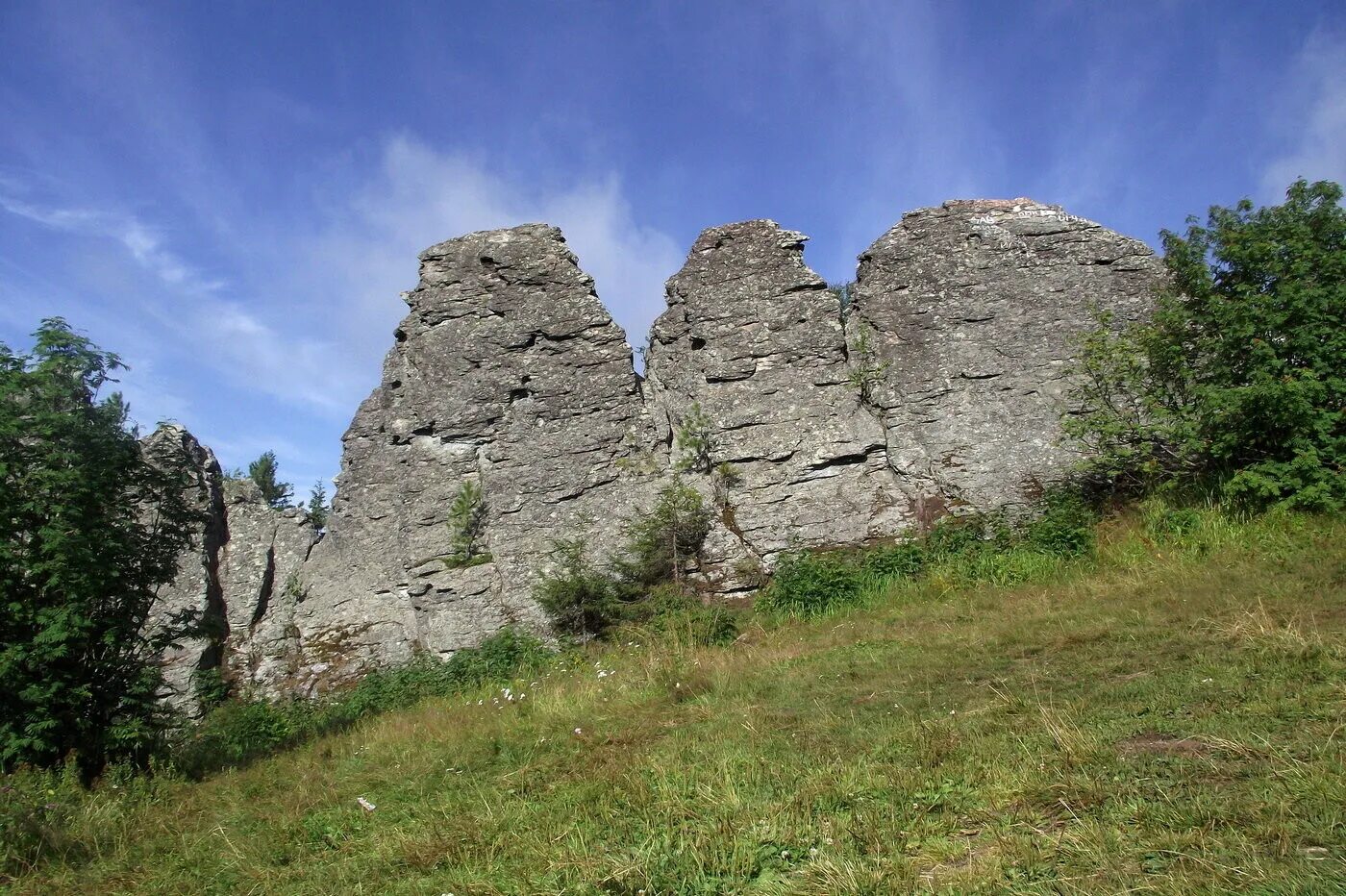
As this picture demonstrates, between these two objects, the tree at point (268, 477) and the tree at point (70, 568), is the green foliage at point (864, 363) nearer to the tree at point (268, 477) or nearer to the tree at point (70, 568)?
the tree at point (70, 568)

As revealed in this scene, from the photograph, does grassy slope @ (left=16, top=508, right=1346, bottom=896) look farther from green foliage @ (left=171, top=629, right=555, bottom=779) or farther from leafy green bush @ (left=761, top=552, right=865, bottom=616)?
leafy green bush @ (left=761, top=552, right=865, bottom=616)

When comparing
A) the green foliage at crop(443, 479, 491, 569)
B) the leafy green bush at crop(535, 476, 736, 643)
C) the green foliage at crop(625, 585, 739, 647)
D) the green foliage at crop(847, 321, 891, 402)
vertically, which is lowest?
the green foliage at crop(625, 585, 739, 647)

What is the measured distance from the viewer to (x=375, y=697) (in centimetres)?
1183

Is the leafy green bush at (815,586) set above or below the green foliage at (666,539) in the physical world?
below

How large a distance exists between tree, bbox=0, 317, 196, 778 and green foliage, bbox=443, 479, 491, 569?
5496mm

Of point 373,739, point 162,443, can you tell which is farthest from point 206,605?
point 373,739

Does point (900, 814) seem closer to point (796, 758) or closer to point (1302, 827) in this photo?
point (796, 758)

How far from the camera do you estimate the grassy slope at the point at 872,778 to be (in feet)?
11.8

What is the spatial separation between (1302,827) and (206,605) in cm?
1407

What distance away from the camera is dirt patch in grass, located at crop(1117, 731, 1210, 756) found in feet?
14.4

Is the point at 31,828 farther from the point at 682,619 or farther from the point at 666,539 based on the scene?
the point at 666,539

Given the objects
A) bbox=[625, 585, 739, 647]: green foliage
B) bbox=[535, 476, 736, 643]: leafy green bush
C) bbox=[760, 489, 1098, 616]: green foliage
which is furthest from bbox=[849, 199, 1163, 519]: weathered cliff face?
bbox=[625, 585, 739, 647]: green foliage

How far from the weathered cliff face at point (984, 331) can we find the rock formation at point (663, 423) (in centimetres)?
3

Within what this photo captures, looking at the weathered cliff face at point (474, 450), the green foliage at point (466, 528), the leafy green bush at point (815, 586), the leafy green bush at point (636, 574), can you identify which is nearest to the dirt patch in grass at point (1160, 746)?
the leafy green bush at point (815, 586)
